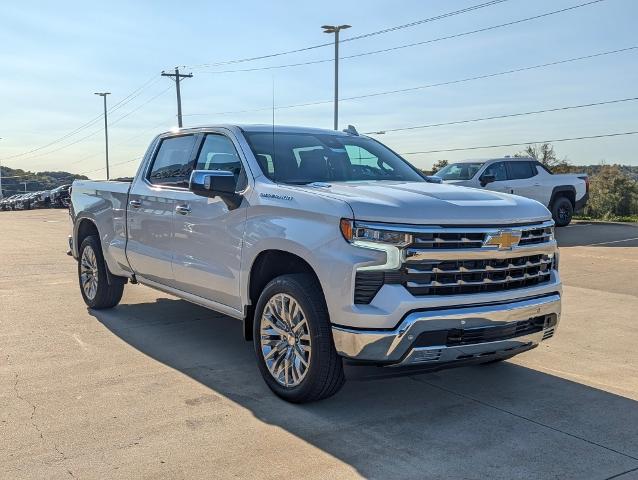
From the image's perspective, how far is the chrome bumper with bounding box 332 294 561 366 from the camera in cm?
390

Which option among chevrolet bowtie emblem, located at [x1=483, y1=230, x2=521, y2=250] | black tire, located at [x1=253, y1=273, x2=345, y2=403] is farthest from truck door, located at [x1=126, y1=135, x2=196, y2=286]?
chevrolet bowtie emblem, located at [x1=483, y1=230, x2=521, y2=250]

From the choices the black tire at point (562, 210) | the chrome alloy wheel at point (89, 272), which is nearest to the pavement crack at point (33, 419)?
the chrome alloy wheel at point (89, 272)

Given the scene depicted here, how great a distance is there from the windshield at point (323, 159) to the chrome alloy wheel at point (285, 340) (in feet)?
3.24

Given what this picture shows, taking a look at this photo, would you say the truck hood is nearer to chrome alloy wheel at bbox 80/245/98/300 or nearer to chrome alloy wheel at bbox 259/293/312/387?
chrome alloy wheel at bbox 259/293/312/387

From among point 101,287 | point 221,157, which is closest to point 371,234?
point 221,157

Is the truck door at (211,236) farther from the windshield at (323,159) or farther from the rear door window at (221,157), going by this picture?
the windshield at (323,159)

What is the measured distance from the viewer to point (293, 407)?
445 cm

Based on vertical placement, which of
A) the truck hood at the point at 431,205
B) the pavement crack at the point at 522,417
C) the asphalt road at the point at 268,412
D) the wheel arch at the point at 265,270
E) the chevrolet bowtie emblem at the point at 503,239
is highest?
the truck hood at the point at 431,205

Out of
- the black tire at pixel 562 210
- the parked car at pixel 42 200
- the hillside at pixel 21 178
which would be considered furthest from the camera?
the hillside at pixel 21 178

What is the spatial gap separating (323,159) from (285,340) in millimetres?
1630

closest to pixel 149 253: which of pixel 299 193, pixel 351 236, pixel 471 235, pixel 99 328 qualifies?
pixel 99 328

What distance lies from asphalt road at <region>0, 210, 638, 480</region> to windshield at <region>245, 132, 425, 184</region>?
1583 millimetres

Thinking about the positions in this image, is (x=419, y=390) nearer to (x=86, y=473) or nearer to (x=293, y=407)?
(x=293, y=407)

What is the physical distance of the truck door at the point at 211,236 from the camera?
16.5 feet
